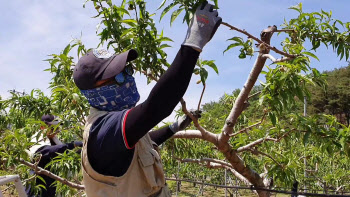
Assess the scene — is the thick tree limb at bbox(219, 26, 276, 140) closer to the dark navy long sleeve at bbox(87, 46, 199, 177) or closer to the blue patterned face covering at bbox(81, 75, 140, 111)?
the blue patterned face covering at bbox(81, 75, 140, 111)

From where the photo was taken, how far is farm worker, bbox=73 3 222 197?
1322 mm

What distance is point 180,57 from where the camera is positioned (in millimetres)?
1310

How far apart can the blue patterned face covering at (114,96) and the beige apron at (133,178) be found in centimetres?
5

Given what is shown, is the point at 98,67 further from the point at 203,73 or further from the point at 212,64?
the point at 212,64

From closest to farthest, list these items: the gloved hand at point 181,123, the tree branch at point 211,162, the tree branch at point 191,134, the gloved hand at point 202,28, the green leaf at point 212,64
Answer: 1. the gloved hand at point 202,28
2. the green leaf at point 212,64
3. the gloved hand at point 181,123
4. the tree branch at point 191,134
5. the tree branch at point 211,162

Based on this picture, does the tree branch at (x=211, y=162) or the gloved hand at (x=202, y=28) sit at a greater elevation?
the gloved hand at (x=202, y=28)

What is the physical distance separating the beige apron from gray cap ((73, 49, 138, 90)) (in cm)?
17

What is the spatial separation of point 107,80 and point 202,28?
494 millimetres

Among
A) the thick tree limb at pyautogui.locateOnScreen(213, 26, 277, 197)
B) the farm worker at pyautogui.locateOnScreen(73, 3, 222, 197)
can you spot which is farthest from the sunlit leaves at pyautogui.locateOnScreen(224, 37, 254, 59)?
the farm worker at pyautogui.locateOnScreen(73, 3, 222, 197)

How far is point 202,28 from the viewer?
134 centimetres

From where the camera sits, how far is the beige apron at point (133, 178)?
5.20ft

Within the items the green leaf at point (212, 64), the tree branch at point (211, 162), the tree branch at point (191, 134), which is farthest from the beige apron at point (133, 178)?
the tree branch at point (211, 162)

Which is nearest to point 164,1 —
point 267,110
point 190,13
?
point 190,13

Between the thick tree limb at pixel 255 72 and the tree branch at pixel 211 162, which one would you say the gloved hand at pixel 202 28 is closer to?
the thick tree limb at pixel 255 72
